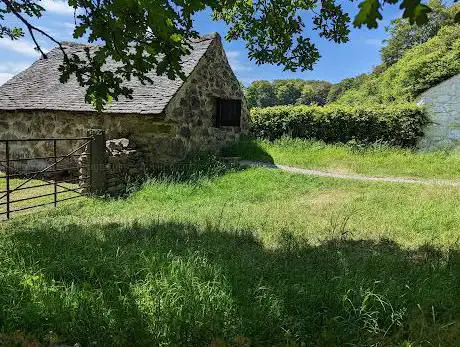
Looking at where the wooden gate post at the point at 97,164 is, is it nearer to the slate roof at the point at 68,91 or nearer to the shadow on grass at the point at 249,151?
the slate roof at the point at 68,91

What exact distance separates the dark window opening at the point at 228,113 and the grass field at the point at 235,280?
774 centimetres

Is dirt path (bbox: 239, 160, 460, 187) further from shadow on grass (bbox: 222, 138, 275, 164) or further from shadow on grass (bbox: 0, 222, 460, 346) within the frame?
shadow on grass (bbox: 0, 222, 460, 346)

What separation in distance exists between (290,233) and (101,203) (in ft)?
16.2

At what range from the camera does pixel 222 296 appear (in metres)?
3.47

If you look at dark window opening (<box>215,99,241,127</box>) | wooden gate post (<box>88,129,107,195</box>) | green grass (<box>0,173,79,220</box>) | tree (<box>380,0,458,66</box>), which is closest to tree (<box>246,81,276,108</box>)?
tree (<box>380,0,458,66</box>)

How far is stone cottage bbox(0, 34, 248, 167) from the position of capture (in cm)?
1212

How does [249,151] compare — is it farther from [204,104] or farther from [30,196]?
[30,196]

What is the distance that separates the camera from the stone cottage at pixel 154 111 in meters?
12.1

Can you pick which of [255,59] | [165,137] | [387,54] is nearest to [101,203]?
[165,137]

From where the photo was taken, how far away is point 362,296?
11.5 feet

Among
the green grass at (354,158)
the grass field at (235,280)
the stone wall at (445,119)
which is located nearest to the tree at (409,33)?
the stone wall at (445,119)

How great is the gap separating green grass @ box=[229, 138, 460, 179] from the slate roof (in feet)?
11.6

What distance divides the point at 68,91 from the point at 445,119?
13650 millimetres

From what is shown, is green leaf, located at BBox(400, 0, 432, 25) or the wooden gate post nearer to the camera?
green leaf, located at BBox(400, 0, 432, 25)
